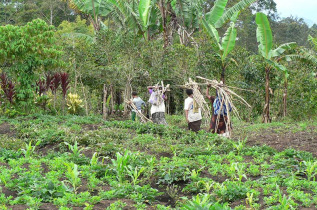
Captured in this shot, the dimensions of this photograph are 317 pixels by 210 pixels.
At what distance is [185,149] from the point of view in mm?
7750

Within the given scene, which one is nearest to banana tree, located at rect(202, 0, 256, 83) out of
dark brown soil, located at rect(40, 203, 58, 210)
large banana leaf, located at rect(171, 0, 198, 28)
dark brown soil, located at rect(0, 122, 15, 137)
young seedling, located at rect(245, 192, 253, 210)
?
large banana leaf, located at rect(171, 0, 198, 28)

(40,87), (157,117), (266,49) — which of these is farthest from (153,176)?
(40,87)

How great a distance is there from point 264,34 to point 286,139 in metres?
4.73

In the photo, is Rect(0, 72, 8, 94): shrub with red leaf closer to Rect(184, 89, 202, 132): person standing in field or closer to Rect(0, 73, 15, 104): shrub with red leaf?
Rect(0, 73, 15, 104): shrub with red leaf

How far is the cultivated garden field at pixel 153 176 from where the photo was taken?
470 cm

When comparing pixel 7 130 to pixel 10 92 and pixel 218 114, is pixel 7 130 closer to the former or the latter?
pixel 10 92

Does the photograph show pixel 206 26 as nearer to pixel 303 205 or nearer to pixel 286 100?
pixel 286 100

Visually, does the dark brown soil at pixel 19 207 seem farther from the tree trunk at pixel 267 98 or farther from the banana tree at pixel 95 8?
the banana tree at pixel 95 8

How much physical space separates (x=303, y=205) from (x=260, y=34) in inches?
407

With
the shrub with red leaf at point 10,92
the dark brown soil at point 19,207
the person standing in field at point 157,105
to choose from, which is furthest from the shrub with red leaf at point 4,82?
the dark brown soil at point 19,207

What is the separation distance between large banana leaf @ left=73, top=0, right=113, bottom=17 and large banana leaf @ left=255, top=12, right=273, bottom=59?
292 inches

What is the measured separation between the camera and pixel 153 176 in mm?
6191

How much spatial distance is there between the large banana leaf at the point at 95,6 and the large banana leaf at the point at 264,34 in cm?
743

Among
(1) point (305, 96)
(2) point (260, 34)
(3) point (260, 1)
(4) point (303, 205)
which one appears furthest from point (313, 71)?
(3) point (260, 1)
